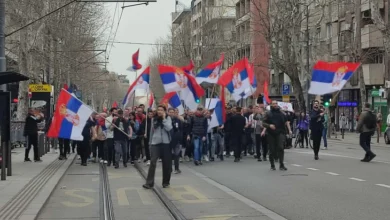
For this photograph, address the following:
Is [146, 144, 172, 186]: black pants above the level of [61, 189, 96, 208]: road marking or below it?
above

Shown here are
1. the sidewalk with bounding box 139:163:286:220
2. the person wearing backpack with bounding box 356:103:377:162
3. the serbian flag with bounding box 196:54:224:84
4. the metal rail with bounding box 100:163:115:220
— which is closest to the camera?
the sidewalk with bounding box 139:163:286:220

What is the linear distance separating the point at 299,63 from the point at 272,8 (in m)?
4.43

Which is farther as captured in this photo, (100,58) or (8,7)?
(100,58)

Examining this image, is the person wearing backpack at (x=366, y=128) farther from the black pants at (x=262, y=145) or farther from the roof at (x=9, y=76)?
the roof at (x=9, y=76)

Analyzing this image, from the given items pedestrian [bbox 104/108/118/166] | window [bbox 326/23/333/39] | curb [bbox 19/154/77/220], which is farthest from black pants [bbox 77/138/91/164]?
window [bbox 326/23/333/39]

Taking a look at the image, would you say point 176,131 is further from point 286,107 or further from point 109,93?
point 109,93

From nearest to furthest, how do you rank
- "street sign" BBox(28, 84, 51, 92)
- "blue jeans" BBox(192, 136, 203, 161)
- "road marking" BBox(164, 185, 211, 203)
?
"road marking" BBox(164, 185, 211, 203) → "blue jeans" BBox(192, 136, 203, 161) → "street sign" BBox(28, 84, 51, 92)

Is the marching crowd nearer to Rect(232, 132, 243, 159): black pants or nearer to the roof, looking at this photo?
Rect(232, 132, 243, 159): black pants

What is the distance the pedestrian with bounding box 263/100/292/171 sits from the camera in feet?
55.8

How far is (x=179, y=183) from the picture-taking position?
14523mm

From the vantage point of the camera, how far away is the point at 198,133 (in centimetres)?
2008

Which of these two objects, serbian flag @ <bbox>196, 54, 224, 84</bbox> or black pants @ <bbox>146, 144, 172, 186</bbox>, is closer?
black pants @ <bbox>146, 144, 172, 186</bbox>

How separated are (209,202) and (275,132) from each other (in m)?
6.04

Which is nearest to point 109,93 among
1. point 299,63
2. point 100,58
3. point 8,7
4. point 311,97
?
point 100,58
